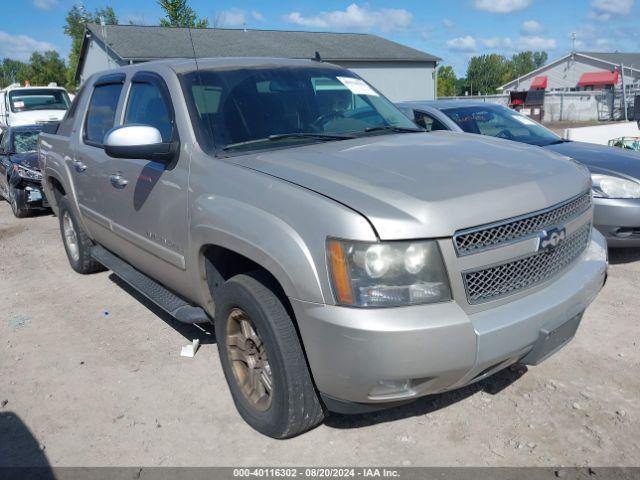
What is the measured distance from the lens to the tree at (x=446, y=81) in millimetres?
69875

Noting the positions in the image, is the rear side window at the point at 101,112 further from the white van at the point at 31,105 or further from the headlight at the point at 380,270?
the white van at the point at 31,105

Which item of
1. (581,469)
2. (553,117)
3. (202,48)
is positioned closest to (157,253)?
(581,469)

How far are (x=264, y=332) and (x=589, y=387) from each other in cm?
197

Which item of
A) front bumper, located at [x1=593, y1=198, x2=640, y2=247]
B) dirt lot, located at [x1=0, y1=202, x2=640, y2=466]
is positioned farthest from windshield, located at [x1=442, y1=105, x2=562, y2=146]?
dirt lot, located at [x1=0, y1=202, x2=640, y2=466]

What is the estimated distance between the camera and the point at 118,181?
4.05m

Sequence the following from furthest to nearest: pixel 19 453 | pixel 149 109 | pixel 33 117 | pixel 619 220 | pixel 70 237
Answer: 1. pixel 33 117
2. pixel 70 237
3. pixel 619 220
4. pixel 149 109
5. pixel 19 453

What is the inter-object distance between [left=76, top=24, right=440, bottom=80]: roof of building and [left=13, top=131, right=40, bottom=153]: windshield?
14413 mm

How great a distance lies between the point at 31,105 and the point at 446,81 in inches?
2604

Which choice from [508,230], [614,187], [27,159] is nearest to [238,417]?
[508,230]

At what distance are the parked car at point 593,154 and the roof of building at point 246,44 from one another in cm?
1933

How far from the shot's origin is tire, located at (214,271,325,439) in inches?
102

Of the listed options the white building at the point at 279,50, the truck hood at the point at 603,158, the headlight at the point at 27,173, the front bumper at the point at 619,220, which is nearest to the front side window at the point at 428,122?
the truck hood at the point at 603,158

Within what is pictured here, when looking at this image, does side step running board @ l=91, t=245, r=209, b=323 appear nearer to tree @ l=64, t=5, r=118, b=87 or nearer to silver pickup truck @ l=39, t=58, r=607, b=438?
silver pickup truck @ l=39, t=58, r=607, b=438

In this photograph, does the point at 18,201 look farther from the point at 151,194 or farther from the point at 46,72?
the point at 46,72
